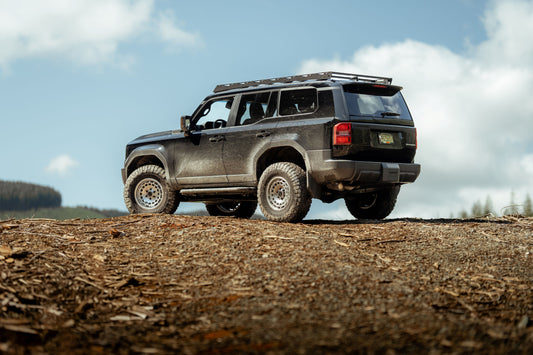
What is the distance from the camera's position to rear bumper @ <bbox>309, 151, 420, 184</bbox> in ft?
28.2

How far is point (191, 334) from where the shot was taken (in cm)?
462

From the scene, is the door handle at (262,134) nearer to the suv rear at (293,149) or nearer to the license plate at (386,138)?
the suv rear at (293,149)

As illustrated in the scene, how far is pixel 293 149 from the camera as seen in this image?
941 centimetres

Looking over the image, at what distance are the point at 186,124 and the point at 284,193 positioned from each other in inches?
94.4

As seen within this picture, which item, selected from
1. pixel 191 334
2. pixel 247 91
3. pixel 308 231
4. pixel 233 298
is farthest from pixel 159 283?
pixel 247 91

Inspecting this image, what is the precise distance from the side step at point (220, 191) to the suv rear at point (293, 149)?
2cm

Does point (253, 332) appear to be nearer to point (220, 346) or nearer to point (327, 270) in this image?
point (220, 346)

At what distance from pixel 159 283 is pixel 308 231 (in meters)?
2.69

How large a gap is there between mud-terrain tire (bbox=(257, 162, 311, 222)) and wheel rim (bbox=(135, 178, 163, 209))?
2.58 m

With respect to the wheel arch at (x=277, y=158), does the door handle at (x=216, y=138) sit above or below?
above

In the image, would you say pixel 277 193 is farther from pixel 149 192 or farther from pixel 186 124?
pixel 149 192

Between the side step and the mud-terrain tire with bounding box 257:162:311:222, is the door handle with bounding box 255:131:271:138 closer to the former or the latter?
the mud-terrain tire with bounding box 257:162:311:222

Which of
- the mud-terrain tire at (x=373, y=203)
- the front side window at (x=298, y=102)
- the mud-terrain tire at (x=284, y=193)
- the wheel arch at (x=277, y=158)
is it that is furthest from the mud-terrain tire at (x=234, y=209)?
the front side window at (x=298, y=102)

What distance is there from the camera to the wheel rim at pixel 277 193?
918 centimetres
